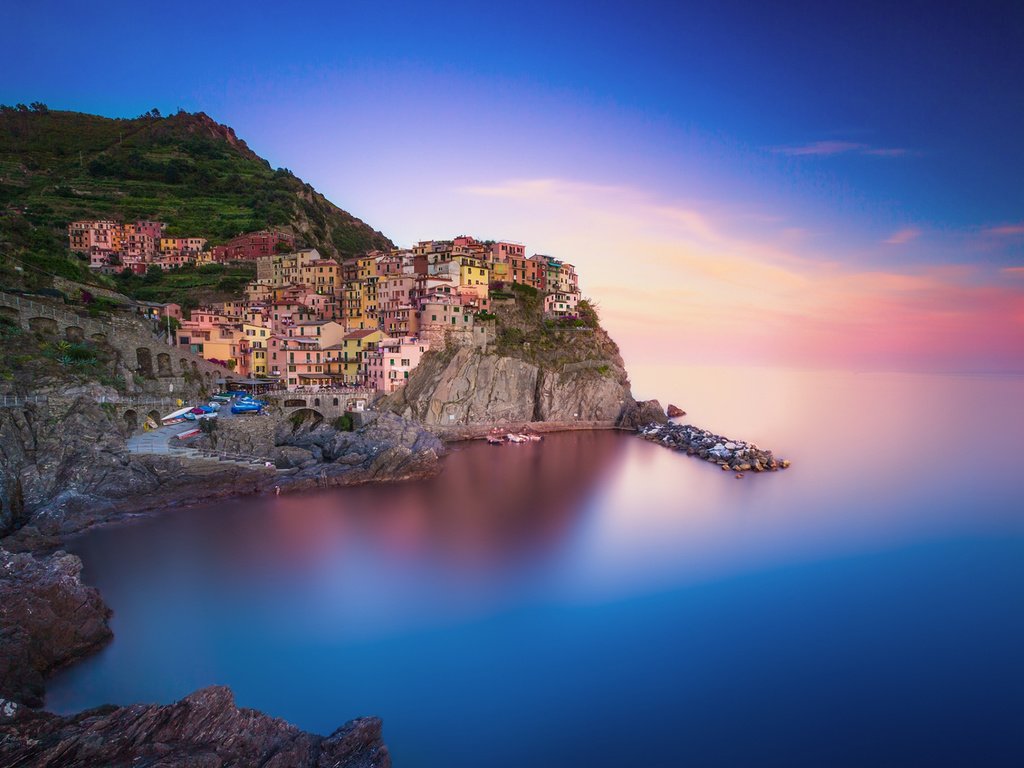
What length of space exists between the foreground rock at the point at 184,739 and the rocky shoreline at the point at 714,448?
2361cm

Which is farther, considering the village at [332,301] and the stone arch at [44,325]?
the village at [332,301]

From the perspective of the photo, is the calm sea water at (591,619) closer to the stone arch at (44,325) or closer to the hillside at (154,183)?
the stone arch at (44,325)

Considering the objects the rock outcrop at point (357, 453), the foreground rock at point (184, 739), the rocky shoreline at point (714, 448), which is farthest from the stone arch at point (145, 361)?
the rocky shoreline at point (714, 448)

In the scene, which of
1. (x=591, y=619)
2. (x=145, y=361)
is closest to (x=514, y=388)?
(x=145, y=361)

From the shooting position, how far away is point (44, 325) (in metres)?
22.9

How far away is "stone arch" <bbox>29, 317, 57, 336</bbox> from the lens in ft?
74.2

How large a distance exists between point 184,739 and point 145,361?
75.3 ft

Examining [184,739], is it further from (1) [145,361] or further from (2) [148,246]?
(2) [148,246]

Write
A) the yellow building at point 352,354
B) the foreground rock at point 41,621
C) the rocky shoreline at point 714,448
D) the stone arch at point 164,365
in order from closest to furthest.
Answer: the foreground rock at point 41,621 → the stone arch at point 164,365 → the rocky shoreline at point 714,448 → the yellow building at point 352,354

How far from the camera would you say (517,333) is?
121ft

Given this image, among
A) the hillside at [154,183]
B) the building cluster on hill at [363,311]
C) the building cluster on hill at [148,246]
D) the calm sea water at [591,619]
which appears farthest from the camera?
the hillside at [154,183]

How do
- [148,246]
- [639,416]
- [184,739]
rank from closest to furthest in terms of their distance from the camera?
[184,739] → [639,416] → [148,246]

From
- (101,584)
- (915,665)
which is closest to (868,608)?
(915,665)

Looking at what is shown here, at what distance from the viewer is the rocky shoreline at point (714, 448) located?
28.5 m
